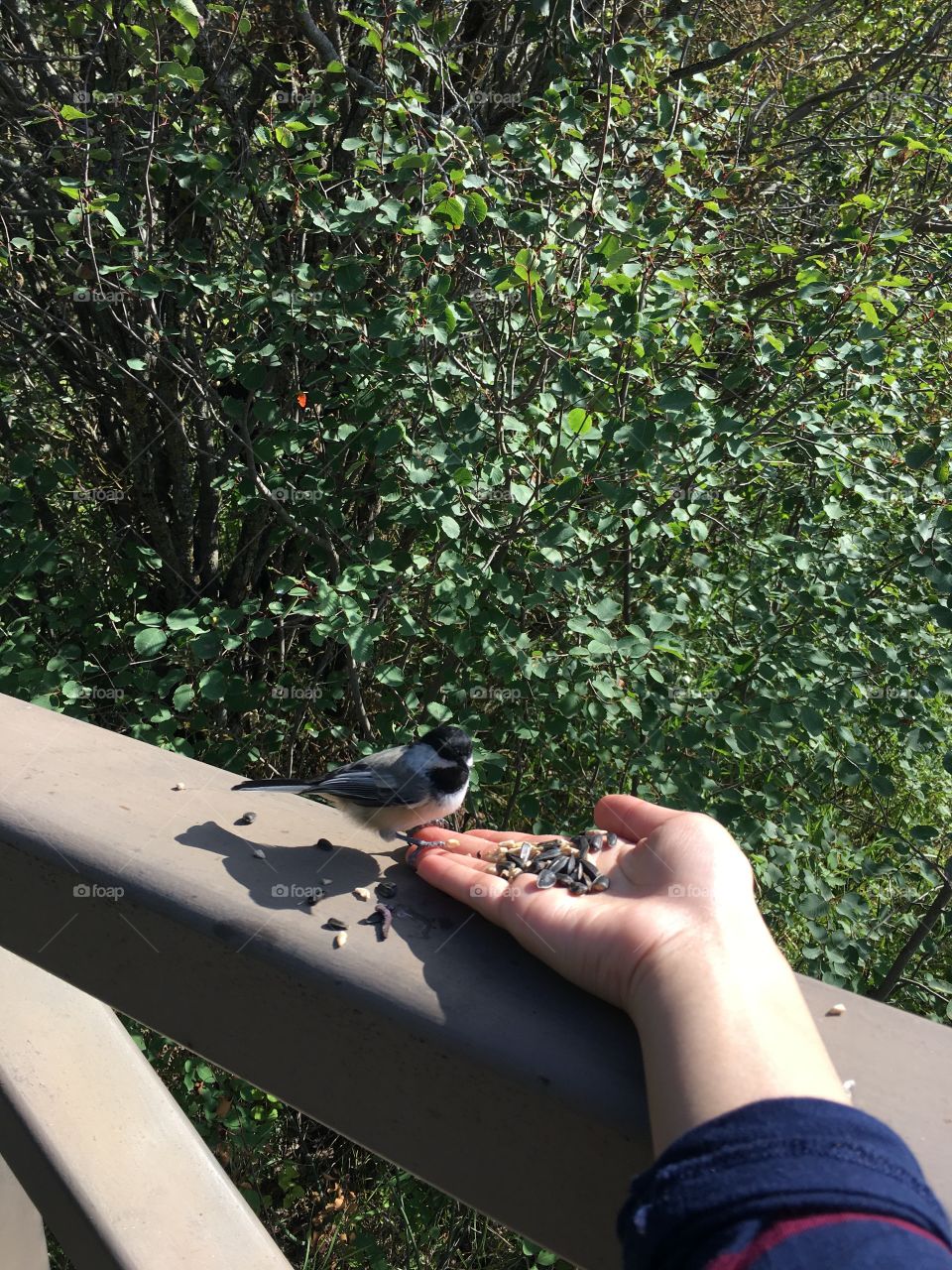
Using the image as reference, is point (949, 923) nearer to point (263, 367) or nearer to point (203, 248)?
point (263, 367)

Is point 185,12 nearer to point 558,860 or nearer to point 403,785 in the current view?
point 403,785

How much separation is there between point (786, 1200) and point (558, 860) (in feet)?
1.77

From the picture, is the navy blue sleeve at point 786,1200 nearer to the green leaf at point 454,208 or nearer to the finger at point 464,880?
the finger at point 464,880

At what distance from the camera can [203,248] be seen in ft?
11.1

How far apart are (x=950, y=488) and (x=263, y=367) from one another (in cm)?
195

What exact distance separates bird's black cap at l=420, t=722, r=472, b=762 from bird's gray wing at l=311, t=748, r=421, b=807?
172 millimetres

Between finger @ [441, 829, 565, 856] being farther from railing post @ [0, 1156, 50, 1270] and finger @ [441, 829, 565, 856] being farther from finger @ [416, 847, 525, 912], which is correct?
railing post @ [0, 1156, 50, 1270]

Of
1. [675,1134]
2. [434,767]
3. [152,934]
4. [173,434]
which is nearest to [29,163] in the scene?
[173,434]

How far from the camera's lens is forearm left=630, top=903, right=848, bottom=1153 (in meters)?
0.62

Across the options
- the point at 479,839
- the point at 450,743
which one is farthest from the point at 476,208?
the point at 479,839

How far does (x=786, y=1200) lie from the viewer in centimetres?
53

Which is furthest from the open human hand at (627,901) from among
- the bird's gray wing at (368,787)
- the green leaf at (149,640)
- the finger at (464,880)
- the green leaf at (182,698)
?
the green leaf at (182,698)

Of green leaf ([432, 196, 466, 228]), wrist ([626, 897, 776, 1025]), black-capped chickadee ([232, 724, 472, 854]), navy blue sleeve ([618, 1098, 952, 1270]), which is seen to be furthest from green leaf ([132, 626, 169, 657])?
navy blue sleeve ([618, 1098, 952, 1270])

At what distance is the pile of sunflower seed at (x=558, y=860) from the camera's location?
987 mm
